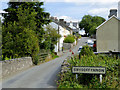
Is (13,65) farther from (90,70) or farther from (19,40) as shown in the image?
(90,70)

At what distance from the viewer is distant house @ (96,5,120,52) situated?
3369cm

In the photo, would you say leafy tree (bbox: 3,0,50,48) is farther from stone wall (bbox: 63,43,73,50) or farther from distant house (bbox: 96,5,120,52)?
Answer: stone wall (bbox: 63,43,73,50)

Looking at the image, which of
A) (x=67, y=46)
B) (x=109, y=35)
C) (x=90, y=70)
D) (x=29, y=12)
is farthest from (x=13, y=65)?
(x=67, y=46)

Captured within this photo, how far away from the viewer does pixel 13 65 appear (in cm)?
1572

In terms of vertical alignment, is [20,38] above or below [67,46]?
above

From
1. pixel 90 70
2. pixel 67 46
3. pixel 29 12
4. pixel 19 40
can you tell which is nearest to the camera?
pixel 90 70

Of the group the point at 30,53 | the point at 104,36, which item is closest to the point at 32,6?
the point at 30,53

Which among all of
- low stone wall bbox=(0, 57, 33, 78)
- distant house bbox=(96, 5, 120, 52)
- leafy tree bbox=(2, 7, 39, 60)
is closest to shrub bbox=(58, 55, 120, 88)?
low stone wall bbox=(0, 57, 33, 78)

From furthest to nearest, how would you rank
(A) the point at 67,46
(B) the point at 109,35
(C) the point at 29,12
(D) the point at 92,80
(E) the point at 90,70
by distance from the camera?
(A) the point at 67,46 < (B) the point at 109,35 < (C) the point at 29,12 < (D) the point at 92,80 < (E) the point at 90,70

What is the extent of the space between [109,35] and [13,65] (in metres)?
22.7

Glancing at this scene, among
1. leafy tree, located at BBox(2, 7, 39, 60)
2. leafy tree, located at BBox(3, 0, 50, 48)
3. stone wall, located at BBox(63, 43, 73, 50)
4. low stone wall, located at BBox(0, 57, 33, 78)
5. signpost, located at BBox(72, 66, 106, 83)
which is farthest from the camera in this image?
stone wall, located at BBox(63, 43, 73, 50)

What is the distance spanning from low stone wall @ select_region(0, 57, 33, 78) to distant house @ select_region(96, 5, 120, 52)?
1792 cm

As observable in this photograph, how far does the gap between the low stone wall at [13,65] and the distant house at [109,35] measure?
1792cm

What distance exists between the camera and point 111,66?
11.5 metres
